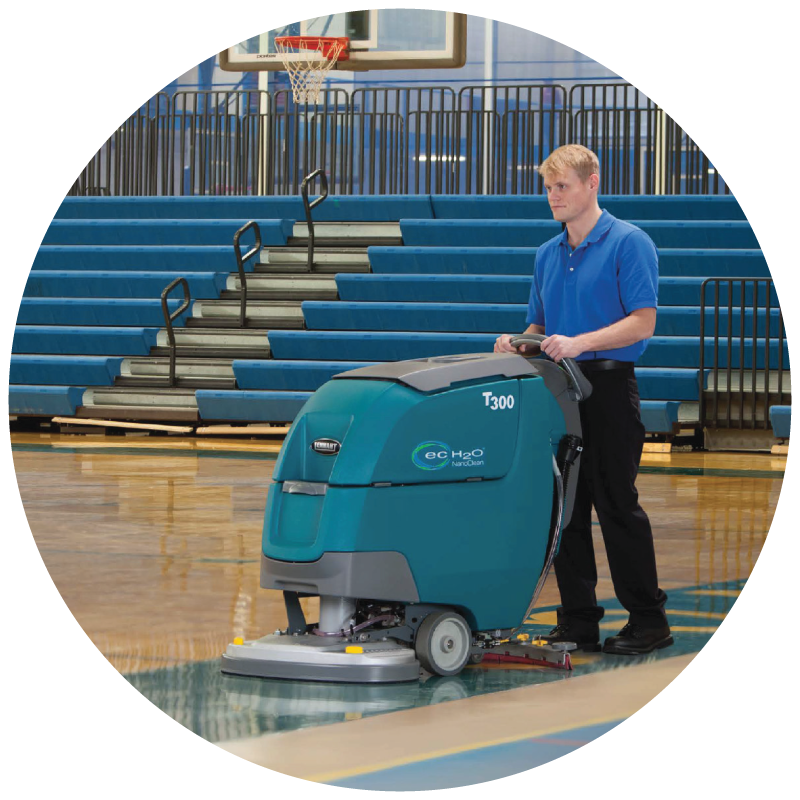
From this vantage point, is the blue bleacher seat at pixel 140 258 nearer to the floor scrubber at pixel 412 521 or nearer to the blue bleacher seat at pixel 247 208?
the blue bleacher seat at pixel 247 208

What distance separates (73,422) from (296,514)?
8.83 metres

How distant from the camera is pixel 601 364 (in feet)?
12.5

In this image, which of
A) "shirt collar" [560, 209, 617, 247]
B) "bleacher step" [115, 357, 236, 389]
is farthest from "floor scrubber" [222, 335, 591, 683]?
"bleacher step" [115, 357, 236, 389]

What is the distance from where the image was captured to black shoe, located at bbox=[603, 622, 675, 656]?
12.4 feet

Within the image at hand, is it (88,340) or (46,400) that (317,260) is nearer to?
(88,340)

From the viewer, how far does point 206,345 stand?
13.0 meters

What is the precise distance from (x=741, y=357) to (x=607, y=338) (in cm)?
A: 703

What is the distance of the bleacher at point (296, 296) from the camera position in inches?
462

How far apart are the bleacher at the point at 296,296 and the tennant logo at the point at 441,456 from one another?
23.3 feet

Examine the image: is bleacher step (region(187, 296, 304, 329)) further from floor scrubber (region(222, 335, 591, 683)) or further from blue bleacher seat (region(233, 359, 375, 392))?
floor scrubber (region(222, 335, 591, 683))

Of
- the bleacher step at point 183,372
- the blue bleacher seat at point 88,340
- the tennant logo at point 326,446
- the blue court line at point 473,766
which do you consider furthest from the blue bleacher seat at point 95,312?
the blue court line at point 473,766

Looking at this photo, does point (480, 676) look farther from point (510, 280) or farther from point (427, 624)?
point (510, 280)

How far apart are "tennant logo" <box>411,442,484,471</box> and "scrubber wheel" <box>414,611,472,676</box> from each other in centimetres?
39

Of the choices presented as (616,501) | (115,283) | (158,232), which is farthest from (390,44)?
(616,501)
